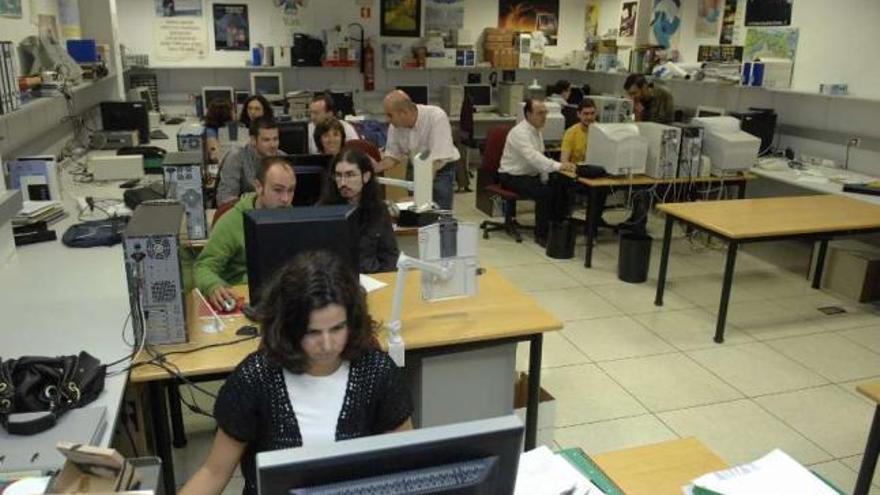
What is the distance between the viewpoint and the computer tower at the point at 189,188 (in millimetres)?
3430

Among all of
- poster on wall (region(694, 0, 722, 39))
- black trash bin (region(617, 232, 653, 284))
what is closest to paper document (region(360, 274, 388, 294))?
black trash bin (region(617, 232, 653, 284))

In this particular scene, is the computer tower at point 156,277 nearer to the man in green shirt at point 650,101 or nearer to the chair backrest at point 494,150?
the chair backrest at point 494,150

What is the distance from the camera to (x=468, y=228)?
2.29 metres

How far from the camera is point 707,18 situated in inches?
290

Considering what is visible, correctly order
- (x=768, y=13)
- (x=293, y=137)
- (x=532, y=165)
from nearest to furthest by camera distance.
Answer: (x=293, y=137) < (x=532, y=165) < (x=768, y=13)

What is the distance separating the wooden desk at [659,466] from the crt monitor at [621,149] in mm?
3848

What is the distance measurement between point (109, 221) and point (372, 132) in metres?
3.34

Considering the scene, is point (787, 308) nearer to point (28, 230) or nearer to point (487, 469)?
point (487, 469)

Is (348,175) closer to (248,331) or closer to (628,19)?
(248,331)

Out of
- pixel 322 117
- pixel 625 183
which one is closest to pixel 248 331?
pixel 322 117

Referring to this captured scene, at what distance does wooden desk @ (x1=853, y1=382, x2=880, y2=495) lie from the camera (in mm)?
2182

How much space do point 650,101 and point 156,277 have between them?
5.77 m

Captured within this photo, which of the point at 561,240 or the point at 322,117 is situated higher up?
the point at 322,117

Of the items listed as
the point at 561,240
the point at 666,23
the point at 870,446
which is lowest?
the point at 561,240
